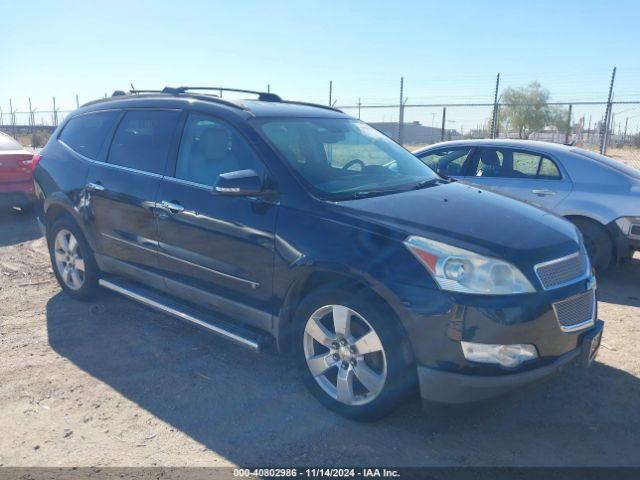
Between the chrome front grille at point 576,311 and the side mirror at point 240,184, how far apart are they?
1842mm

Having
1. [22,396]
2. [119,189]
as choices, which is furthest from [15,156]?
[22,396]

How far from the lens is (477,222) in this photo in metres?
3.18

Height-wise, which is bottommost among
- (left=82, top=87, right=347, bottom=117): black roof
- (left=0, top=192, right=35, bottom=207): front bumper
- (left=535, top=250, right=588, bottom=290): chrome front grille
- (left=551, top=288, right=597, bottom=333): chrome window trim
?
(left=0, top=192, right=35, bottom=207): front bumper

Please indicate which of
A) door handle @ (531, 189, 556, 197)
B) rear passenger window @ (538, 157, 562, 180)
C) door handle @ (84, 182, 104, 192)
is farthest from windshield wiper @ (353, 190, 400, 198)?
rear passenger window @ (538, 157, 562, 180)

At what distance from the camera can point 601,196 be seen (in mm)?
6004

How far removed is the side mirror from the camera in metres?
3.40

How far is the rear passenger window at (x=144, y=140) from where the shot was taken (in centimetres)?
428

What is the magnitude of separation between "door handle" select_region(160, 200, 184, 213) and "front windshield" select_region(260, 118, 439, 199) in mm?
812

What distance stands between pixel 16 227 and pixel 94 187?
4833 mm

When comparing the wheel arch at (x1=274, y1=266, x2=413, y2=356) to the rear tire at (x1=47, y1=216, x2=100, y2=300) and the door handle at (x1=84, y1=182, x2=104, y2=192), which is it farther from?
the rear tire at (x1=47, y1=216, x2=100, y2=300)

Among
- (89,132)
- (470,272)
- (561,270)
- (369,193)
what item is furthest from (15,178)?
(561,270)

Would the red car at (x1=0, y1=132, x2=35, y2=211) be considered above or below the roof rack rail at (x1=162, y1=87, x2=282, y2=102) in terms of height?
below

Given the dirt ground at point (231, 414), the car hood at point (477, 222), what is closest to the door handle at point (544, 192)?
the dirt ground at point (231, 414)

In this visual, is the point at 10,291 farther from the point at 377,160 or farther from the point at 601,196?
the point at 601,196
